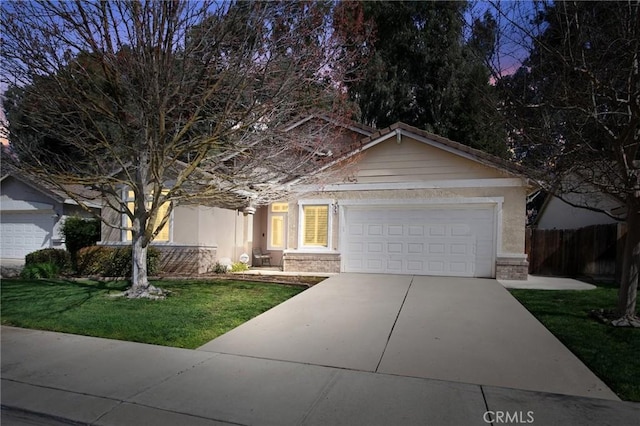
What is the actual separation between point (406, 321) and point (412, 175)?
631 centimetres

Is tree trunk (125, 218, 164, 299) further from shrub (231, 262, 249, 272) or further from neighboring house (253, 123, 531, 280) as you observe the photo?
neighboring house (253, 123, 531, 280)

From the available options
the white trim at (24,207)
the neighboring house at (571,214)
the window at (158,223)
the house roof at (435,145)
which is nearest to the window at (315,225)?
the house roof at (435,145)

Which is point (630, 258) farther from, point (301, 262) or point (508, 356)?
point (301, 262)

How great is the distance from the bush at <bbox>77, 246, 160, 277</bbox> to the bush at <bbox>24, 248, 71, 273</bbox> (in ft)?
2.95

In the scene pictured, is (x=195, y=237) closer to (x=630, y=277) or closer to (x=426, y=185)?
(x=426, y=185)

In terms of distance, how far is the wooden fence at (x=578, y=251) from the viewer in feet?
40.9

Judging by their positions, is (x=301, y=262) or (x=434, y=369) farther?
(x=301, y=262)

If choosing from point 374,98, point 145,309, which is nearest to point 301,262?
point 145,309

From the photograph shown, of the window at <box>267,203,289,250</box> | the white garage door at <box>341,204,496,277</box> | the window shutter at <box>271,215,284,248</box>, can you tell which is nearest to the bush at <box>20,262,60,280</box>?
the window at <box>267,203,289,250</box>

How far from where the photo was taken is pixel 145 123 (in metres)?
8.12

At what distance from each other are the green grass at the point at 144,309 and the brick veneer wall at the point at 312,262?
2.31m

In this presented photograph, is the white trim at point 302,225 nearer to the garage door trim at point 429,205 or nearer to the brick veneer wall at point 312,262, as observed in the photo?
the brick veneer wall at point 312,262

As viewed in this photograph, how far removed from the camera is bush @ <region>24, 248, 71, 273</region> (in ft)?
46.5

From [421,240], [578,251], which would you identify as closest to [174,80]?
[421,240]
